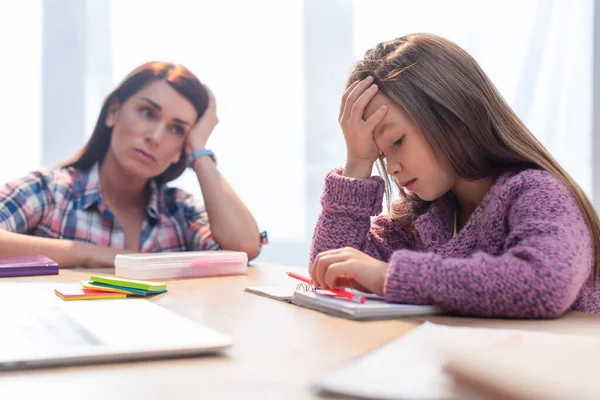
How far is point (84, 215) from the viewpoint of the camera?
168 cm

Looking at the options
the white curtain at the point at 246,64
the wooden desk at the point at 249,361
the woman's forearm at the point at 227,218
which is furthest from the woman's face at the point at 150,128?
the wooden desk at the point at 249,361

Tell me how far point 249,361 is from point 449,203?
671 mm

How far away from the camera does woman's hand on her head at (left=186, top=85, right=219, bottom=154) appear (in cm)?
180

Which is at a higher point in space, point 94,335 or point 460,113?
point 460,113

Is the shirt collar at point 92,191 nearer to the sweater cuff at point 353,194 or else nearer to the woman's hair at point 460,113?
the sweater cuff at point 353,194

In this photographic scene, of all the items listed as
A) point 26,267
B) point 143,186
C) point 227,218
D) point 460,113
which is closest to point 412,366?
point 460,113

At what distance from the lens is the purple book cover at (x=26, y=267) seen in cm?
118

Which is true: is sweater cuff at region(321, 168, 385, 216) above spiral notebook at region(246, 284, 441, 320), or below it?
above

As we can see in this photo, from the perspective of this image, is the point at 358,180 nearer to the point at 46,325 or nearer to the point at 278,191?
the point at 46,325

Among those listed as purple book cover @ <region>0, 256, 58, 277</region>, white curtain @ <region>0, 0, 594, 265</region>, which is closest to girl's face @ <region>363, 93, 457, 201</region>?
purple book cover @ <region>0, 256, 58, 277</region>

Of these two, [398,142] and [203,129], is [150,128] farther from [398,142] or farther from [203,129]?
[398,142]

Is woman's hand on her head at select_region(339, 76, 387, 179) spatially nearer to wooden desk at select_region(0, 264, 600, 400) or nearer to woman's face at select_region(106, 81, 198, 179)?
wooden desk at select_region(0, 264, 600, 400)

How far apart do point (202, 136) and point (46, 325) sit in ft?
4.04

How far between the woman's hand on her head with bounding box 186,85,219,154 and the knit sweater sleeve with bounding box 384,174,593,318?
3.72 feet
